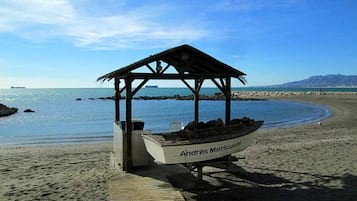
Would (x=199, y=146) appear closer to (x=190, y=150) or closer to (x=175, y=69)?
(x=190, y=150)

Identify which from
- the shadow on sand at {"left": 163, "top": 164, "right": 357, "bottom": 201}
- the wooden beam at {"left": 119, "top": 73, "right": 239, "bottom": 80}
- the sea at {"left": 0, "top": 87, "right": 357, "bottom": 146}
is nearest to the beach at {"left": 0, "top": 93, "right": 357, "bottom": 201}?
the shadow on sand at {"left": 163, "top": 164, "right": 357, "bottom": 201}

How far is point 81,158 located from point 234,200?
6.95 metres

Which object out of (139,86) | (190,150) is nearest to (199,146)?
(190,150)

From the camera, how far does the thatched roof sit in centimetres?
843

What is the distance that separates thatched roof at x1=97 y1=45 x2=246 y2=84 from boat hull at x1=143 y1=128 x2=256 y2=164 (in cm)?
185

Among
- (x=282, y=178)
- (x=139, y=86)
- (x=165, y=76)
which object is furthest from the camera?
(x=165, y=76)

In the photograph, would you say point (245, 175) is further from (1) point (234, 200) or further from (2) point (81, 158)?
(2) point (81, 158)

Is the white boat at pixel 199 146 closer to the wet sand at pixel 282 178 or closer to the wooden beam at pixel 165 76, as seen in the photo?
the wet sand at pixel 282 178

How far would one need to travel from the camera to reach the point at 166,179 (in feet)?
26.1

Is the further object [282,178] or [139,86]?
[282,178]

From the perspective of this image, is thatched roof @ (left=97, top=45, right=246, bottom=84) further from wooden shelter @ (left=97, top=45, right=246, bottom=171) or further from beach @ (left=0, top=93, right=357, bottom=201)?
beach @ (left=0, top=93, right=357, bottom=201)

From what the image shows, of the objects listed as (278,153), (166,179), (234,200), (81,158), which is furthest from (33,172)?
(278,153)

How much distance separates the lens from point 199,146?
23.2ft

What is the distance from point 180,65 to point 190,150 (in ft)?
9.46
